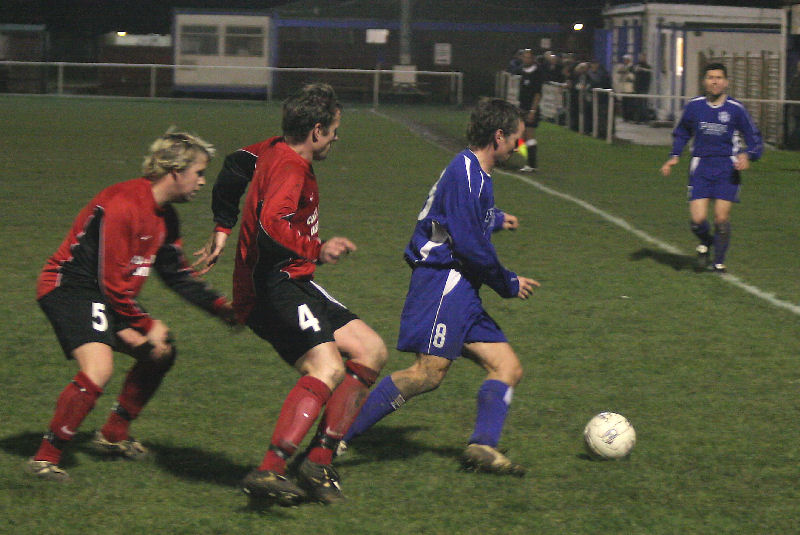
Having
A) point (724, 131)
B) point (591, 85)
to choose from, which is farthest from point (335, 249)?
point (591, 85)

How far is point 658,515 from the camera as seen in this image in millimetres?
4867

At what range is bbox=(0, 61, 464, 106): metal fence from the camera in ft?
123

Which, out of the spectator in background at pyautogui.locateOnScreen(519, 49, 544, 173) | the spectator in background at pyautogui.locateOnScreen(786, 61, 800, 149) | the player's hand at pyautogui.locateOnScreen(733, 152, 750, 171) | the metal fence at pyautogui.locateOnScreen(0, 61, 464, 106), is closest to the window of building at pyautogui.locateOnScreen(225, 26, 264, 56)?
the metal fence at pyautogui.locateOnScreen(0, 61, 464, 106)

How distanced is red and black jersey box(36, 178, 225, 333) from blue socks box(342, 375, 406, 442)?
875mm

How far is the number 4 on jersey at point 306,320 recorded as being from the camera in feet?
15.7

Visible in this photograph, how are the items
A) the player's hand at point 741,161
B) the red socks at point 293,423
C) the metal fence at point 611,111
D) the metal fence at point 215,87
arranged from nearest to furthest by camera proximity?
the red socks at point 293,423 → the player's hand at point 741,161 → the metal fence at point 611,111 → the metal fence at point 215,87

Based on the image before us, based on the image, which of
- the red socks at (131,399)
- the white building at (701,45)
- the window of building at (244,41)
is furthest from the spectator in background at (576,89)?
the red socks at (131,399)

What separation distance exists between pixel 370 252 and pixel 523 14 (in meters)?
41.2

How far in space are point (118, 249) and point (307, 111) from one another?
3.30 ft

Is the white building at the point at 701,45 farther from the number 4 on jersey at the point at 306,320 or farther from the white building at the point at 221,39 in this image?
the number 4 on jersey at the point at 306,320

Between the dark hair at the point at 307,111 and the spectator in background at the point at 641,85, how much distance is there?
1022 inches

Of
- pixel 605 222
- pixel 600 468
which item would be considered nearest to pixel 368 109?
pixel 605 222

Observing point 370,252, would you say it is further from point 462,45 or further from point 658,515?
point 462,45

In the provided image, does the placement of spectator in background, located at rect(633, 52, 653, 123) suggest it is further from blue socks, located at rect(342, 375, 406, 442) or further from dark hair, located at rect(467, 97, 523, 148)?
blue socks, located at rect(342, 375, 406, 442)
